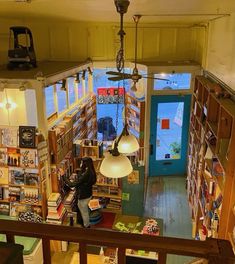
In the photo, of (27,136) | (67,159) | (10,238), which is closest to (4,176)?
(27,136)

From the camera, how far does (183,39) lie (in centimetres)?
741

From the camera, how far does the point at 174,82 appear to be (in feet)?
23.6

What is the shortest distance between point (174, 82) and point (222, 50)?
2685 mm

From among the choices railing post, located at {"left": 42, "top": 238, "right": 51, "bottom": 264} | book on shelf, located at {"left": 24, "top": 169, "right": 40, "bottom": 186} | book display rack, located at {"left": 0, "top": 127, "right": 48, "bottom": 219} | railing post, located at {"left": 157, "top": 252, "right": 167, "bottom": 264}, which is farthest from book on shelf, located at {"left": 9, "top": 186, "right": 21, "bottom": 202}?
Answer: railing post, located at {"left": 157, "top": 252, "right": 167, "bottom": 264}

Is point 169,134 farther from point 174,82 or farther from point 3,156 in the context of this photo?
point 3,156

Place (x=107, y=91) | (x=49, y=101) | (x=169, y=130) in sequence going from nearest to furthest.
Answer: (x=49, y=101) → (x=169, y=130) → (x=107, y=91)

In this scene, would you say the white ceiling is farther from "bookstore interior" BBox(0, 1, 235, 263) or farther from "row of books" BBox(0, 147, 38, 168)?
"row of books" BBox(0, 147, 38, 168)

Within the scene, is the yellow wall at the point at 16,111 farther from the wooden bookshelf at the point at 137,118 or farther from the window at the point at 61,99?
the wooden bookshelf at the point at 137,118

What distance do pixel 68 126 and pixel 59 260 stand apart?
238 cm

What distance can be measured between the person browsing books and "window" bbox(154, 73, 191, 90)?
297 centimetres

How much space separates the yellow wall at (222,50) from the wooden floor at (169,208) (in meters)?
2.86

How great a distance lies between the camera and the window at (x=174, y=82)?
23.4 feet

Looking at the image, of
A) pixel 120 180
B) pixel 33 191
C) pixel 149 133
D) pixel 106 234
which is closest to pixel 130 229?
pixel 120 180

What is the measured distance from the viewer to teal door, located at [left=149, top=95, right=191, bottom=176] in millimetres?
7277
